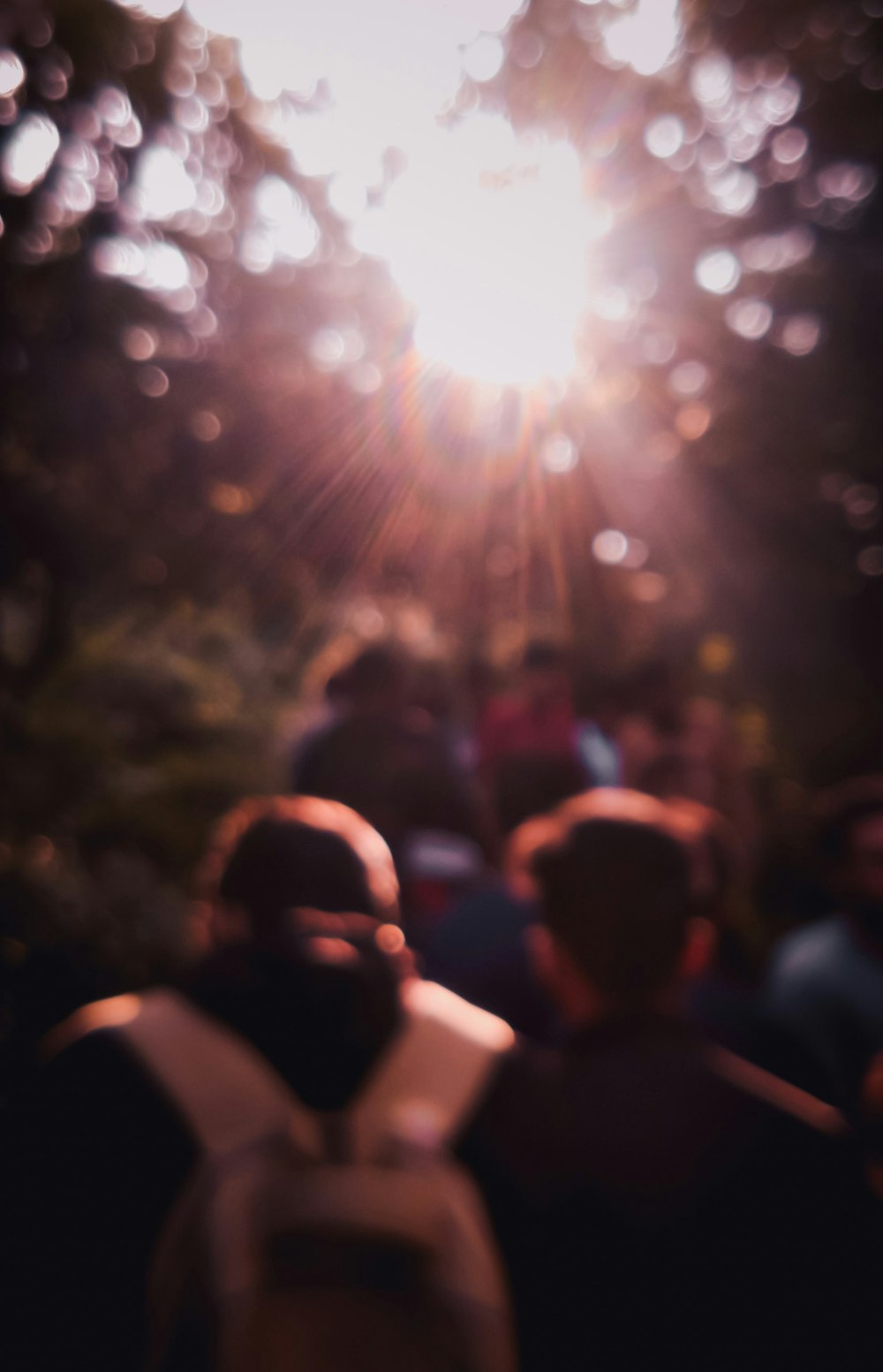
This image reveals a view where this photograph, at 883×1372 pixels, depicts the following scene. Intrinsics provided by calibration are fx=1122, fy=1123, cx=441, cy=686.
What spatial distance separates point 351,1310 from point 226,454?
728 cm

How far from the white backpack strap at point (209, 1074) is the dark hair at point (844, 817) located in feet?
7.20

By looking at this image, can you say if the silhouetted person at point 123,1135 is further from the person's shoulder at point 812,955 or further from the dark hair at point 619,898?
the person's shoulder at point 812,955

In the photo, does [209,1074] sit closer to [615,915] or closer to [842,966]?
[615,915]

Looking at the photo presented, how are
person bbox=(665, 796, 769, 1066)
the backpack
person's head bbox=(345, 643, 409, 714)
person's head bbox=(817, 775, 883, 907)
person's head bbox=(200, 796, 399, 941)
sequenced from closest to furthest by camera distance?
1. the backpack
2. person's head bbox=(200, 796, 399, 941)
3. person bbox=(665, 796, 769, 1066)
4. person's head bbox=(817, 775, 883, 907)
5. person's head bbox=(345, 643, 409, 714)

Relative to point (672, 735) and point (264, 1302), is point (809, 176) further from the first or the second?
point (264, 1302)

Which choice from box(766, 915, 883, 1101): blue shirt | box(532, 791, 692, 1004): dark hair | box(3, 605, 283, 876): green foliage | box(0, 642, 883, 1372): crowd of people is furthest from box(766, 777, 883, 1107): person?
box(3, 605, 283, 876): green foliage

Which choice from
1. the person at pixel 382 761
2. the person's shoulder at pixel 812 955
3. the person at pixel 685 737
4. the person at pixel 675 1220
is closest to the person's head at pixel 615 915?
the person at pixel 675 1220

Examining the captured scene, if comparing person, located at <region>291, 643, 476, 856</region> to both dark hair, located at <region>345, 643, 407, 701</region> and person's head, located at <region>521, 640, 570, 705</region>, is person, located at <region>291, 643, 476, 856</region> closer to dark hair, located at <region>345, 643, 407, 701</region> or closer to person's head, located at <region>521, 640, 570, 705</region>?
dark hair, located at <region>345, 643, 407, 701</region>

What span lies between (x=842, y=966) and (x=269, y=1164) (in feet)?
6.09

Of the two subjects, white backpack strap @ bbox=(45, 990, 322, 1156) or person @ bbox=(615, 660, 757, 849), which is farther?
person @ bbox=(615, 660, 757, 849)

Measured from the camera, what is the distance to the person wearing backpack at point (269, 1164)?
1344mm

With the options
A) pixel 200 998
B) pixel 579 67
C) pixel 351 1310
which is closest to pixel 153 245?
pixel 579 67

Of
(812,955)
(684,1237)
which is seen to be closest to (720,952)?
(812,955)

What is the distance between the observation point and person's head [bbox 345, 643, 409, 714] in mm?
4363
